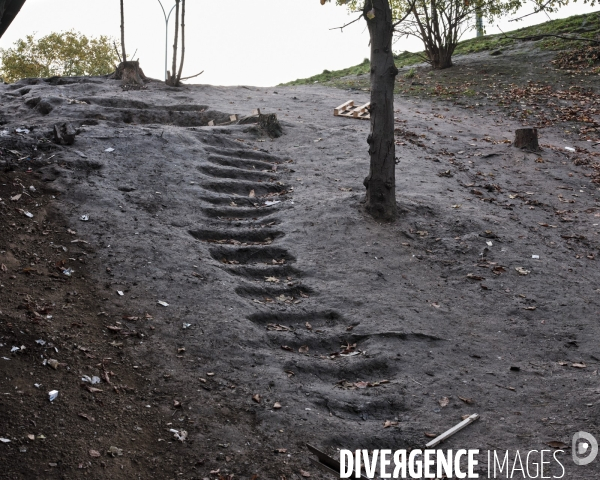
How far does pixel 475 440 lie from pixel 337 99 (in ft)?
37.1

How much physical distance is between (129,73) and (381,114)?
8706 millimetres

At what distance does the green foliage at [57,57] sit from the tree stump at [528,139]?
83.6 feet

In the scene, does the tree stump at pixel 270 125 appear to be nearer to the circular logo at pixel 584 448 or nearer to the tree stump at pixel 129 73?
the tree stump at pixel 129 73

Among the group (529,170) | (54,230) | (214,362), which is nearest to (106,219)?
(54,230)

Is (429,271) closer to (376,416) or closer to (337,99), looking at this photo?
(376,416)

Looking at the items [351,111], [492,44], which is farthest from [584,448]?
[492,44]

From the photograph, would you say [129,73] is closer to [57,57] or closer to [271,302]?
[271,302]

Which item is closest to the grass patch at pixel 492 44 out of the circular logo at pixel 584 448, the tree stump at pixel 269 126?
the tree stump at pixel 269 126

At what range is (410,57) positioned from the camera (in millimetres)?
21188

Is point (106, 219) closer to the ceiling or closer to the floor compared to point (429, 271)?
closer to the ceiling

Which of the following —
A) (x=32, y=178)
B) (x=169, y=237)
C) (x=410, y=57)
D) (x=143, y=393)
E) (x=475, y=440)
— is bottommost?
(x=475, y=440)

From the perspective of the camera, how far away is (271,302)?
6.09 metres

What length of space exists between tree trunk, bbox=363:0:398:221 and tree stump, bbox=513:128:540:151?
158 inches

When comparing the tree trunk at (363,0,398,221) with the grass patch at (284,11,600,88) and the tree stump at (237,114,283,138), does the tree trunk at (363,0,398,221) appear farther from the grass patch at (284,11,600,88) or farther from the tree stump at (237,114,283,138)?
the grass patch at (284,11,600,88)
